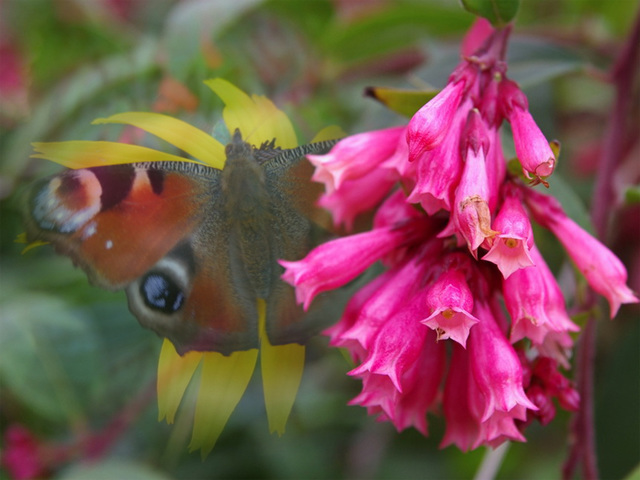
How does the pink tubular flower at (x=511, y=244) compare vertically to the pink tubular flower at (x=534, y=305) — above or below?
above

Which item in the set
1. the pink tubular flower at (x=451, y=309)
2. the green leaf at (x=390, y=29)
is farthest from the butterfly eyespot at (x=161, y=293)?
the green leaf at (x=390, y=29)

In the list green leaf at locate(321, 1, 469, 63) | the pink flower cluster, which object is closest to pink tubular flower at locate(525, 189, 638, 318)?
the pink flower cluster

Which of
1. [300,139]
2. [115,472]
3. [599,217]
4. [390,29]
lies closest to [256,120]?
[300,139]

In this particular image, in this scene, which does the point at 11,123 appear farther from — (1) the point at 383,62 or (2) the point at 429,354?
(2) the point at 429,354

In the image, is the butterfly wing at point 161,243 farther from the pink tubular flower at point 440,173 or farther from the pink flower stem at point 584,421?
the pink flower stem at point 584,421

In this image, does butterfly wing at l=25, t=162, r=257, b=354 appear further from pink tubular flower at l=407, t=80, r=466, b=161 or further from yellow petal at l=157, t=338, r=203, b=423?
pink tubular flower at l=407, t=80, r=466, b=161

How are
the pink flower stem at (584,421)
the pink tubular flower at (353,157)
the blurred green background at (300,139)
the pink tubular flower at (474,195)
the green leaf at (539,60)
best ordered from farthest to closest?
the blurred green background at (300,139), the green leaf at (539,60), the pink flower stem at (584,421), the pink tubular flower at (353,157), the pink tubular flower at (474,195)
